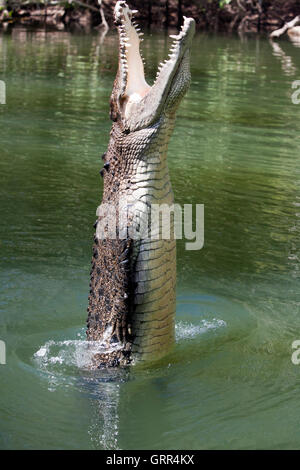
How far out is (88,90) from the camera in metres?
16.8

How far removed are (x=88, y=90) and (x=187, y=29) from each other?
41.1 ft

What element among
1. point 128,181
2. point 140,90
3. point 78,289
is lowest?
point 78,289

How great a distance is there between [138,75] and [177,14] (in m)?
35.5

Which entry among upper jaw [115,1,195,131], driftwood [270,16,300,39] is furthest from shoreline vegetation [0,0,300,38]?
upper jaw [115,1,195,131]

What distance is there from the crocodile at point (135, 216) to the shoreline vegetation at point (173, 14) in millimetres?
32679

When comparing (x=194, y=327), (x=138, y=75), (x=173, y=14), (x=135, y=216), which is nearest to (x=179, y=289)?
(x=194, y=327)

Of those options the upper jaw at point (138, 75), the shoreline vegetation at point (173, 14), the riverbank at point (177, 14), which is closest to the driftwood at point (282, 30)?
the shoreline vegetation at point (173, 14)

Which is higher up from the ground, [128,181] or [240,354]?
[128,181]

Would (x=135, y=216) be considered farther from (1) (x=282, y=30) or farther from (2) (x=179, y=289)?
(1) (x=282, y=30)

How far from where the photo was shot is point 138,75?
4.95 meters

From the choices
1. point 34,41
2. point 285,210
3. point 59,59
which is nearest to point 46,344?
point 285,210

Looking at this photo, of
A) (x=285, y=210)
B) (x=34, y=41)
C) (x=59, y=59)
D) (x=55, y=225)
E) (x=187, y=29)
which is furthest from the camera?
(x=34, y=41)

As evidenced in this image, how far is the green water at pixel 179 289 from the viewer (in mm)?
4562
